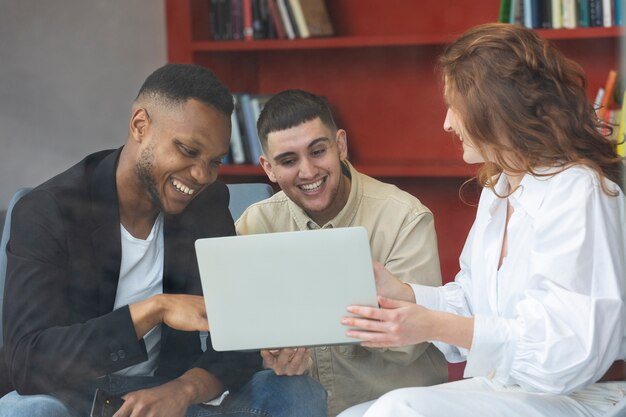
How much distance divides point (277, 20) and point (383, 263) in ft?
1.83

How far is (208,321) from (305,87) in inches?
26.6

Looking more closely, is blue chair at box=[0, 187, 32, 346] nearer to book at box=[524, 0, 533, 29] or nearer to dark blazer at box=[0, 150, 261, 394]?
dark blazer at box=[0, 150, 261, 394]

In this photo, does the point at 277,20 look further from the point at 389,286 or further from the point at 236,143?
the point at 389,286

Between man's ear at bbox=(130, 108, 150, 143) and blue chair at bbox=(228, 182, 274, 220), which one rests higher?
man's ear at bbox=(130, 108, 150, 143)

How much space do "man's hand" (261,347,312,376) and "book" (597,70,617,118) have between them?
768 millimetres

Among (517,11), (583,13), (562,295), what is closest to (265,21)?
(517,11)

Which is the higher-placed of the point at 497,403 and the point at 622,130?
the point at 622,130

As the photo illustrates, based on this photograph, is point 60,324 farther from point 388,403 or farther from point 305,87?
point 305,87

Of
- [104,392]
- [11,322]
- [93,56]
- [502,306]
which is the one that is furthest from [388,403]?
[93,56]

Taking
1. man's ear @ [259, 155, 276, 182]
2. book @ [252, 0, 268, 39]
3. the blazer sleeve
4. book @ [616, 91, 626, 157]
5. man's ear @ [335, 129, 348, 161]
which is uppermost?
book @ [252, 0, 268, 39]

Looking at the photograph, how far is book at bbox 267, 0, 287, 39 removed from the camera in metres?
1.91

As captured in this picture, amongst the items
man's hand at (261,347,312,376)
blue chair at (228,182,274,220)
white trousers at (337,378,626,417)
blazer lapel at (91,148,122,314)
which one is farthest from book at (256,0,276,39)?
white trousers at (337,378,626,417)

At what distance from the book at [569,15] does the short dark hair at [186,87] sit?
72cm

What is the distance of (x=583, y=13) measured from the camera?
1.93m
